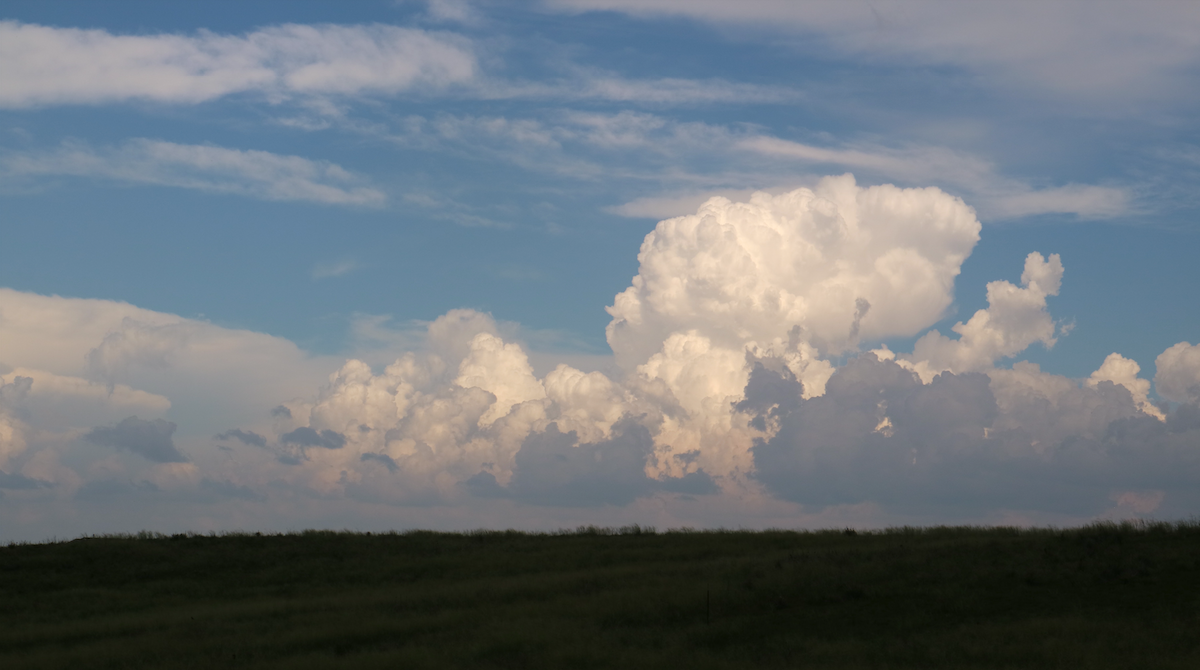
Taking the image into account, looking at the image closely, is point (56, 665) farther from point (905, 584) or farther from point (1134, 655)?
point (1134, 655)

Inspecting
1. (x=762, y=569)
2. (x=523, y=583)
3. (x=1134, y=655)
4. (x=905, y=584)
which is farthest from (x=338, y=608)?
(x=1134, y=655)

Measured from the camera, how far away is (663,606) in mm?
24094

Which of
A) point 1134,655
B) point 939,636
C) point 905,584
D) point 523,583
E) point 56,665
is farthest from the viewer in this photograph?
point 523,583

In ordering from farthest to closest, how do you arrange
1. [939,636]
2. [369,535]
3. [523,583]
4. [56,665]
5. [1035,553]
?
1. [369,535]
2. [523,583]
3. [1035,553]
4. [56,665]
5. [939,636]

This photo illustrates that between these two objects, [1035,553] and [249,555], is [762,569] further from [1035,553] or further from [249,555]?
[249,555]

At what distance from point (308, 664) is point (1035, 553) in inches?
766

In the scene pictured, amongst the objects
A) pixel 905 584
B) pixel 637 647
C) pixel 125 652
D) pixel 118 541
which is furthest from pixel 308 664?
pixel 118 541

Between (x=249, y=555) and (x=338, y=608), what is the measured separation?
12160 mm

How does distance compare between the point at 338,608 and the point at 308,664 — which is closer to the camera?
the point at 308,664

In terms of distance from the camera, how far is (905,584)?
2409cm

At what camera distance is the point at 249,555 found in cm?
3669

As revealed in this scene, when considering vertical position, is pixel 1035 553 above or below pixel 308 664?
above

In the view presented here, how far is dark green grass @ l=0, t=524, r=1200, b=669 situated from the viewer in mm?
19547

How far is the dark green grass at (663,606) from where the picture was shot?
19547 millimetres
